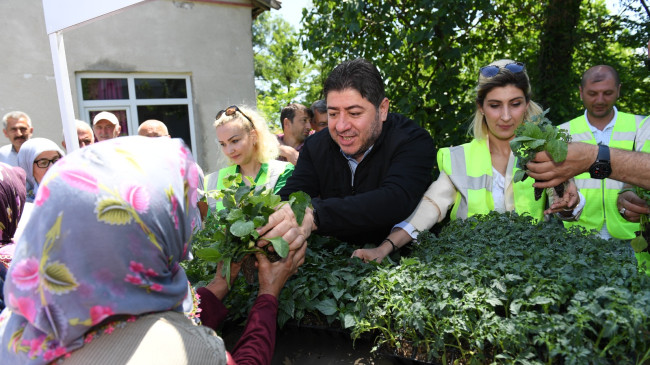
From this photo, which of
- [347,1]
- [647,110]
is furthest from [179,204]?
[647,110]

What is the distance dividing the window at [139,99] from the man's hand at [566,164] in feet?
26.9

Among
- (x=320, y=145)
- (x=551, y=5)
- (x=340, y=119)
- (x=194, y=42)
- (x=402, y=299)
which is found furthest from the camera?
(x=194, y=42)

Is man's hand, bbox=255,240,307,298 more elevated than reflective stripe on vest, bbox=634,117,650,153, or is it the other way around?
reflective stripe on vest, bbox=634,117,650,153

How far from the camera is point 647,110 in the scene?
7.57 metres

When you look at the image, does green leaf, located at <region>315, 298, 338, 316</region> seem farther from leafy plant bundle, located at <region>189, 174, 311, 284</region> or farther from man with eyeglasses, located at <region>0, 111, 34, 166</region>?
man with eyeglasses, located at <region>0, 111, 34, 166</region>

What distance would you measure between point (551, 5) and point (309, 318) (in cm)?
668

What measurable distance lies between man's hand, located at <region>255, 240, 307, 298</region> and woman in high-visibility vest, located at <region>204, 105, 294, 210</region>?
194 cm

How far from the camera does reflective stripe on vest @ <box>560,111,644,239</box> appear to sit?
3145 mm

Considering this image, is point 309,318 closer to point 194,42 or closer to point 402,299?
point 402,299

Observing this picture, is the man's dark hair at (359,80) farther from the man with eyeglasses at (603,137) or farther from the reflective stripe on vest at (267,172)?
the reflective stripe on vest at (267,172)

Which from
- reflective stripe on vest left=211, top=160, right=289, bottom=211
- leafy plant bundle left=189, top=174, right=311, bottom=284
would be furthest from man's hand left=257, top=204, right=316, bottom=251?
reflective stripe on vest left=211, top=160, right=289, bottom=211

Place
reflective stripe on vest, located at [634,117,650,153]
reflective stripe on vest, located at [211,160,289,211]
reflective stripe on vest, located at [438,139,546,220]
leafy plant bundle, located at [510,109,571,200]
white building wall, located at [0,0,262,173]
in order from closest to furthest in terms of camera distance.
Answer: leafy plant bundle, located at [510,109,571,200], reflective stripe on vest, located at [438,139,546,220], reflective stripe on vest, located at [634,117,650,153], reflective stripe on vest, located at [211,160,289,211], white building wall, located at [0,0,262,173]

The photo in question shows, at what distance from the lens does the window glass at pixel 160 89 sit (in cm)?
885

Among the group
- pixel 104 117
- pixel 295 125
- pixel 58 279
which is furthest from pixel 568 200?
pixel 104 117
